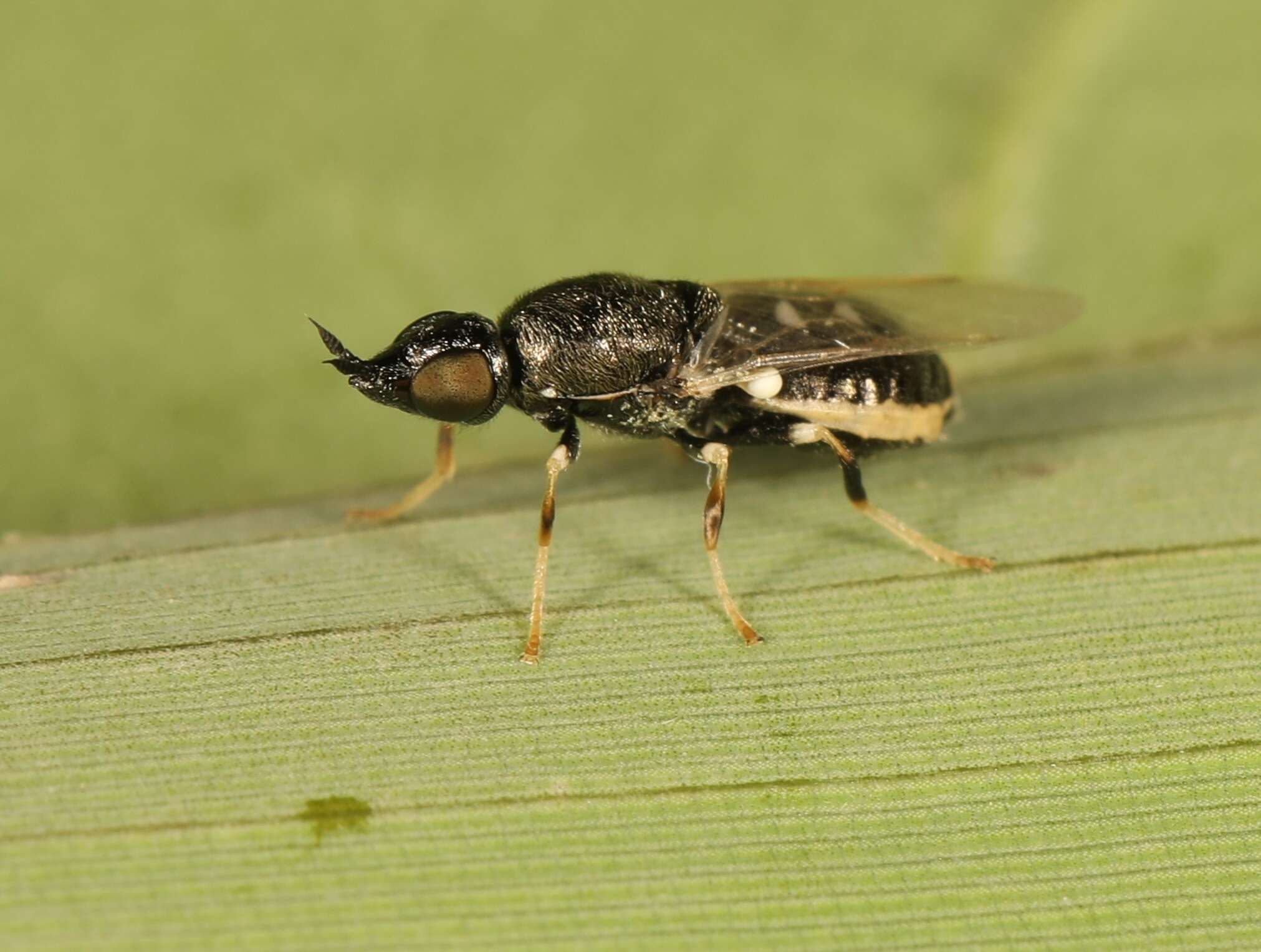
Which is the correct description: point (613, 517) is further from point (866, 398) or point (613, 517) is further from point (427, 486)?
point (866, 398)

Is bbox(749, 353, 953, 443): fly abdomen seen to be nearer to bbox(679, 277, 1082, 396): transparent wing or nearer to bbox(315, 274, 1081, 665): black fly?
bbox(315, 274, 1081, 665): black fly

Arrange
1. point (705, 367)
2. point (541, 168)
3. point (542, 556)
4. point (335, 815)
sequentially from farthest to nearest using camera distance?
point (541, 168) < point (705, 367) < point (542, 556) < point (335, 815)

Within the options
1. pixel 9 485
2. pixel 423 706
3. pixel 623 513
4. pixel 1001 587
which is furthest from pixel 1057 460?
pixel 9 485

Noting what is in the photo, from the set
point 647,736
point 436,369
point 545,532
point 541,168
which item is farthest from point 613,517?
point 541,168

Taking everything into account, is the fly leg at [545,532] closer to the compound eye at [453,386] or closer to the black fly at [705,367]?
the black fly at [705,367]

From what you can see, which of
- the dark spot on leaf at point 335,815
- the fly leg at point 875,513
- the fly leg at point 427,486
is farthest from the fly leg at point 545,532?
the fly leg at point 875,513
